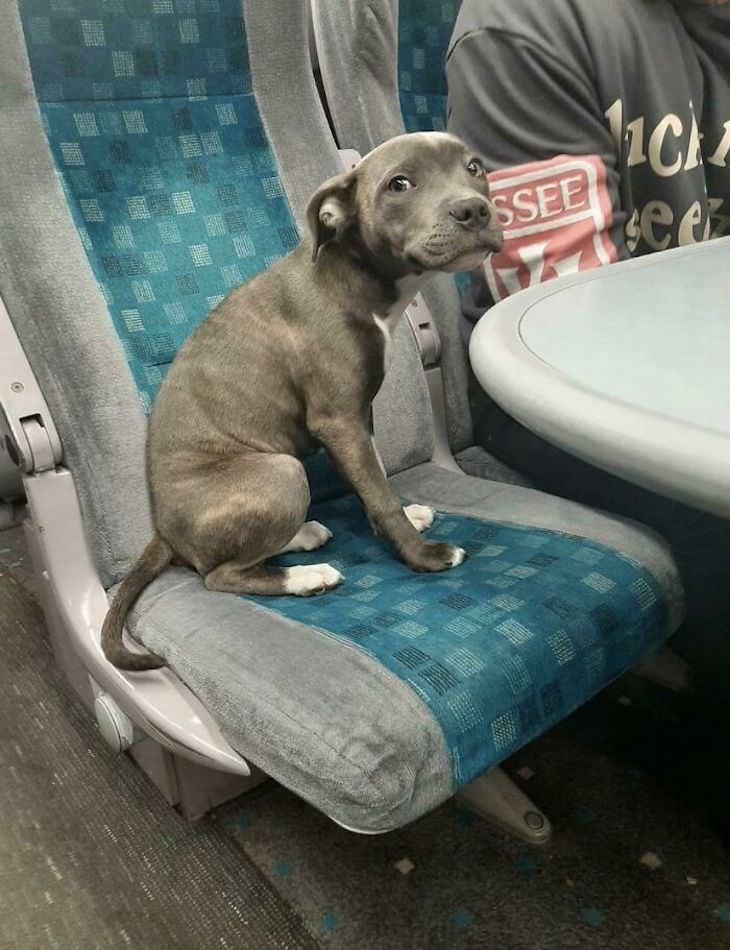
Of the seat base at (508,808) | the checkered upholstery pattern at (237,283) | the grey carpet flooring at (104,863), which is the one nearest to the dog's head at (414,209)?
the checkered upholstery pattern at (237,283)

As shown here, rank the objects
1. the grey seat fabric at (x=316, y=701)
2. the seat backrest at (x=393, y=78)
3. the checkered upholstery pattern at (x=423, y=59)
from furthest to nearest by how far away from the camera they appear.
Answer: the checkered upholstery pattern at (x=423, y=59) < the seat backrest at (x=393, y=78) < the grey seat fabric at (x=316, y=701)

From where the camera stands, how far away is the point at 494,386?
2.26 feet

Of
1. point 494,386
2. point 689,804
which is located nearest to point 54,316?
point 494,386

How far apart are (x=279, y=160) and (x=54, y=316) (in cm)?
50

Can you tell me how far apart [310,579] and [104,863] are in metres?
Answer: 0.63

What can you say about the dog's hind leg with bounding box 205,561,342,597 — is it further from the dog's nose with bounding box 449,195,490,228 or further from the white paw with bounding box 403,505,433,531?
the dog's nose with bounding box 449,195,490,228

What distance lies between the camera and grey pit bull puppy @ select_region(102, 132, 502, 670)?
113 cm

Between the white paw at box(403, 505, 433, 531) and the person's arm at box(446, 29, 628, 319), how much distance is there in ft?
1.29

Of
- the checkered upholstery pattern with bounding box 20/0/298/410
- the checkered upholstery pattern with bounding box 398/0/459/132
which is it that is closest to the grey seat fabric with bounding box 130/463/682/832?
the checkered upholstery pattern with bounding box 20/0/298/410

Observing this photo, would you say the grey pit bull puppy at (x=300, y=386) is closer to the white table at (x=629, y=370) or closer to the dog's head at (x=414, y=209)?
the dog's head at (x=414, y=209)

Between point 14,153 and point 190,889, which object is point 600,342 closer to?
point 14,153

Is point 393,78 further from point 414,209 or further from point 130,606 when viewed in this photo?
point 130,606

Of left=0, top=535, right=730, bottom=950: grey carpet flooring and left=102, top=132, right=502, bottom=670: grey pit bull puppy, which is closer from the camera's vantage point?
left=102, top=132, right=502, bottom=670: grey pit bull puppy

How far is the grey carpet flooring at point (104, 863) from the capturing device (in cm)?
125
